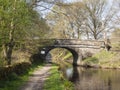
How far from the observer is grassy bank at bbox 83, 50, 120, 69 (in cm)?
5927

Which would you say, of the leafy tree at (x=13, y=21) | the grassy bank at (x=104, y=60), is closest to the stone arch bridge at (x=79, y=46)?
the grassy bank at (x=104, y=60)

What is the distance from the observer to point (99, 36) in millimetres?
80250

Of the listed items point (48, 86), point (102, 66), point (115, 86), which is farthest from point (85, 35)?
point (48, 86)

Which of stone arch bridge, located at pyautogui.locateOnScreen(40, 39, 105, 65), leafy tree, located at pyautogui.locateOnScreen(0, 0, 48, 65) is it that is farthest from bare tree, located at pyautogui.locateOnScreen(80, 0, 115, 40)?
leafy tree, located at pyautogui.locateOnScreen(0, 0, 48, 65)

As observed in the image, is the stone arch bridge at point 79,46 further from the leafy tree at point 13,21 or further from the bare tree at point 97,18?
the leafy tree at point 13,21

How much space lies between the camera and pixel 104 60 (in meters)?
61.7

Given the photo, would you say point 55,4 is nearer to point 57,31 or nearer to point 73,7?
point 73,7

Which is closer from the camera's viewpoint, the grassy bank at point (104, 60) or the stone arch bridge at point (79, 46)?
the grassy bank at point (104, 60)

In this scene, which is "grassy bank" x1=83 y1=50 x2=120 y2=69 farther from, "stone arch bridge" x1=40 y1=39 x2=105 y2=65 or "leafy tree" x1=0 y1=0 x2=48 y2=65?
"leafy tree" x1=0 y1=0 x2=48 y2=65

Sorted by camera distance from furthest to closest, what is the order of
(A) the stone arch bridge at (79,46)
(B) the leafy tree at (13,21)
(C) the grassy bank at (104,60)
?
1. (A) the stone arch bridge at (79,46)
2. (C) the grassy bank at (104,60)
3. (B) the leafy tree at (13,21)

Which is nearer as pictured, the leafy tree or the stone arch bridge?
the leafy tree

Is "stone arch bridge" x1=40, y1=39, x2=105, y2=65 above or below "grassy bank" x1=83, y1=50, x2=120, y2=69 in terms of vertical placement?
above

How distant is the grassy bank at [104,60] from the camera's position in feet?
194

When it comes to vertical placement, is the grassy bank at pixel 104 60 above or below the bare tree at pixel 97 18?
below
